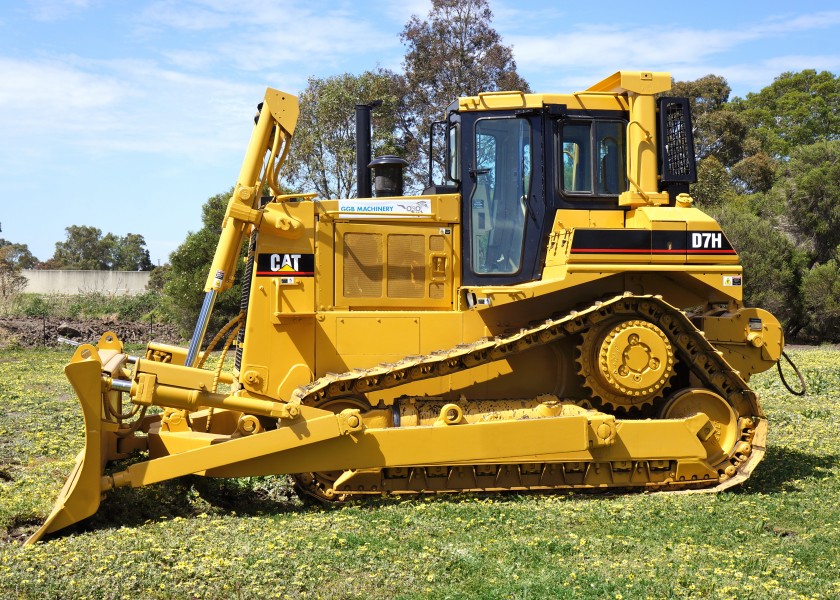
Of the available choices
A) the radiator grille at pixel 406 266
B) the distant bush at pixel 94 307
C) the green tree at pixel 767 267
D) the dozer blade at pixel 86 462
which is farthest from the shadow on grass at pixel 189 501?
the green tree at pixel 767 267

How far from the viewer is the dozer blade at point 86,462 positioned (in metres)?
7.23

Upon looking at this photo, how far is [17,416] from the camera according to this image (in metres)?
13.8

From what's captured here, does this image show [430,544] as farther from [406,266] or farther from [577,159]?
[577,159]

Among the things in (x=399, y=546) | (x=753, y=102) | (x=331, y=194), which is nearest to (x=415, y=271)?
(x=399, y=546)

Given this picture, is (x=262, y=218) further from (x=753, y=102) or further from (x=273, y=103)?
(x=753, y=102)

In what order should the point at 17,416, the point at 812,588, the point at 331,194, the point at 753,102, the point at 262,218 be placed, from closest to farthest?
the point at 812,588
the point at 262,218
the point at 17,416
the point at 331,194
the point at 753,102

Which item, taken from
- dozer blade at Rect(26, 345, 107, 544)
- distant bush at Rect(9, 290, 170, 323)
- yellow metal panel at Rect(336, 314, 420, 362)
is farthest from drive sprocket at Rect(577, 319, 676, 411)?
distant bush at Rect(9, 290, 170, 323)

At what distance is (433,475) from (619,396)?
6.81 ft

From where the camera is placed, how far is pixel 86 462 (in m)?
7.37

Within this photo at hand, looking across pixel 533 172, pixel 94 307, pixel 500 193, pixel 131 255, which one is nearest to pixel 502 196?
pixel 500 193

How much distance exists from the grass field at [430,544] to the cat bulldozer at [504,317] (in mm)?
530

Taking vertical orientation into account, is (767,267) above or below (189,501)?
above

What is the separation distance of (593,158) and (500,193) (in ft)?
3.60

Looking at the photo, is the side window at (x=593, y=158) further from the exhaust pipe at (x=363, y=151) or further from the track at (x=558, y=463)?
the exhaust pipe at (x=363, y=151)
